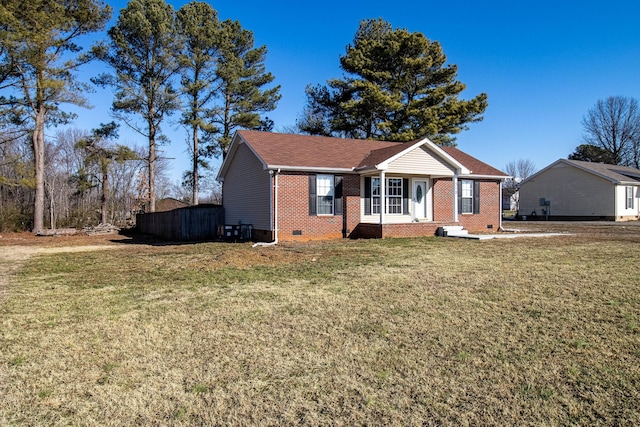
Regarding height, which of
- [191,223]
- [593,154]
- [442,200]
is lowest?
[191,223]

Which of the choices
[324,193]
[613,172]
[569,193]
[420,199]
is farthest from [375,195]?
[613,172]

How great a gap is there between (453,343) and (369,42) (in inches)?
1218

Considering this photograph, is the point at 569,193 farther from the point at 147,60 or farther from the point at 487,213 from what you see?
the point at 147,60

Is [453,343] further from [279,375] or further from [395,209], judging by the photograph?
[395,209]

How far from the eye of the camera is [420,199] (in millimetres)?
18000

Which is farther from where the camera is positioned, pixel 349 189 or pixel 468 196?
pixel 468 196

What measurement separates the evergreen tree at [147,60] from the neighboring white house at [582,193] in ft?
95.0

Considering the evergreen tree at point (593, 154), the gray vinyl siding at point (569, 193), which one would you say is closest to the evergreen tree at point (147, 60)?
the gray vinyl siding at point (569, 193)

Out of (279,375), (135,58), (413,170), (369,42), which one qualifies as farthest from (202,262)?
(369,42)

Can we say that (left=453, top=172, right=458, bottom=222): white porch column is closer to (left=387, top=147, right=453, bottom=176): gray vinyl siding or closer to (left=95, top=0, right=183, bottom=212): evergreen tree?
(left=387, top=147, right=453, bottom=176): gray vinyl siding

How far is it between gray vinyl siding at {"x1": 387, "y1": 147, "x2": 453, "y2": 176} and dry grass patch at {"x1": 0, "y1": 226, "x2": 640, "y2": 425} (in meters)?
8.49

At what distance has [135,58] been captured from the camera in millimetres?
24656

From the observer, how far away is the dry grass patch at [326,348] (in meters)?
2.94

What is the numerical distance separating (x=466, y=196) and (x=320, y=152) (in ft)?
23.6
